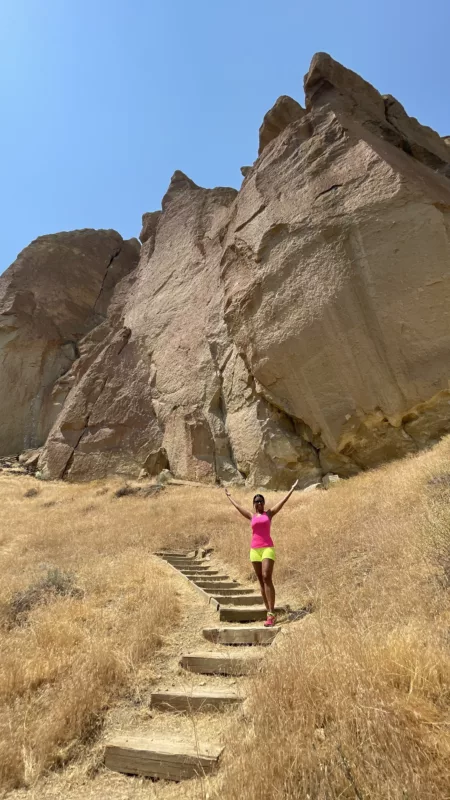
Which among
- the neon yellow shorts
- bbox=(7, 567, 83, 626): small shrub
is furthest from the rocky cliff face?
bbox=(7, 567, 83, 626): small shrub

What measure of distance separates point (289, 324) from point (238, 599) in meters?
11.0

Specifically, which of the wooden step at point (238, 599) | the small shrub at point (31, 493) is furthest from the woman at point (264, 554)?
the small shrub at point (31, 493)

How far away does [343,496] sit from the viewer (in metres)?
11.6

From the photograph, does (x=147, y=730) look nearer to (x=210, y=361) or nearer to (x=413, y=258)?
(x=413, y=258)

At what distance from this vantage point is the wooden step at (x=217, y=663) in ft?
15.5

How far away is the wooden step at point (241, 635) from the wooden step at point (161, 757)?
212 cm

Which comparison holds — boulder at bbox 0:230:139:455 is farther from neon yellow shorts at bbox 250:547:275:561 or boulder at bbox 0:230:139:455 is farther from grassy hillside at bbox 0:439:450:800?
neon yellow shorts at bbox 250:547:275:561

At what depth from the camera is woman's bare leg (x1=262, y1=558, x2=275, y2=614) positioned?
6.22 metres

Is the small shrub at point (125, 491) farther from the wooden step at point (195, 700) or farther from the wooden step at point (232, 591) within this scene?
the wooden step at point (195, 700)

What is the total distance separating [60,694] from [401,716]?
3.03m

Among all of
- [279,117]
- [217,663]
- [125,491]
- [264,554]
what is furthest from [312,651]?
[279,117]

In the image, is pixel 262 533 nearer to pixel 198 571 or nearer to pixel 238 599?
pixel 238 599

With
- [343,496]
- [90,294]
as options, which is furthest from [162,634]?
[90,294]

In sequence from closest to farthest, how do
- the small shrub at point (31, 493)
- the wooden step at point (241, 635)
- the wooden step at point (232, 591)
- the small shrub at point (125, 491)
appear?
the wooden step at point (241, 635), the wooden step at point (232, 591), the small shrub at point (125, 491), the small shrub at point (31, 493)
